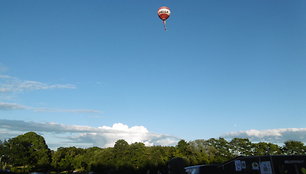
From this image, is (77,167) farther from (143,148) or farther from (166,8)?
(166,8)

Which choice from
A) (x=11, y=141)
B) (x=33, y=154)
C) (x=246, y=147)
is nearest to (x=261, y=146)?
(x=246, y=147)

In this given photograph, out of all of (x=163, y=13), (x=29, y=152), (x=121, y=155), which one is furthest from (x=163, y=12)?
(x=29, y=152)

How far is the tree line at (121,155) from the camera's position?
200 ft

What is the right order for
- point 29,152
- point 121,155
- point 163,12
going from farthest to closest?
point 29,152, point 121,155, point 163,12

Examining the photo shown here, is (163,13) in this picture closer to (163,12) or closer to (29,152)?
(163,12)

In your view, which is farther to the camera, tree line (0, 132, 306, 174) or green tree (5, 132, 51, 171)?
green tree (5, 132, 51, 171)

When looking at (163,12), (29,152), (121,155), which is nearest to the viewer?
(163,12)

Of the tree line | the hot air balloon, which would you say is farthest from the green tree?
the hot air balloon

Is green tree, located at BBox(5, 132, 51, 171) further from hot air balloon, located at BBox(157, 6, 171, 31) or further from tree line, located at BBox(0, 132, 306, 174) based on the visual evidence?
hot air balloon, located at BBox(157, 6, 171, 31)

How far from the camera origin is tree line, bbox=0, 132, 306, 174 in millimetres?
60875

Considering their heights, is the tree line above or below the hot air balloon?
below

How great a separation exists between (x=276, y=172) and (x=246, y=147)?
5593 cm

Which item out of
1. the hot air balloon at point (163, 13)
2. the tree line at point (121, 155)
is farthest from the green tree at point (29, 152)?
the hot air balloon at point (163, 13)

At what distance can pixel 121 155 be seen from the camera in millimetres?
61625
